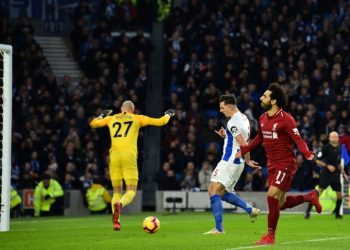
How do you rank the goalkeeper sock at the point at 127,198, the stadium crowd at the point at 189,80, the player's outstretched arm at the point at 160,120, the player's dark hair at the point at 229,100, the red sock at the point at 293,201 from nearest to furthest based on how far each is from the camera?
the red sock at the point at 293,201 < the player's dark hair at the point at 229,100 < the player's outstretched arm at the point at 160,120 < the goalkeeper sock at the point at 127,198 < the stadium crowd at the point at 189,80

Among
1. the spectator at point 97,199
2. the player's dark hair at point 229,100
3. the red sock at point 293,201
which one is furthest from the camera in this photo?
the spectator at point 97,199

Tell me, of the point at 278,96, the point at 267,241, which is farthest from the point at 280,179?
the point at 278,96

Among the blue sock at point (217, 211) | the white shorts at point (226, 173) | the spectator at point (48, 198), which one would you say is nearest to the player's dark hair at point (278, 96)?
the white shorts at point (226, 173)

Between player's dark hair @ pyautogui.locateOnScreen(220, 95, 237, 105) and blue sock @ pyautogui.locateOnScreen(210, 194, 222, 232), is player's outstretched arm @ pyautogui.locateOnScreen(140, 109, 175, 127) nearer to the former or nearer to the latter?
player's dark hair @ pyautogui.locateOnScreen(220, 95, 237, 105)

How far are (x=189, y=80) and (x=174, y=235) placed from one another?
663 inches

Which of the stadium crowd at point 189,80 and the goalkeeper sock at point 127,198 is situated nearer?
the goalkeeper sock at point 127,198

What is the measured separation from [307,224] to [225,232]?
14.3ft

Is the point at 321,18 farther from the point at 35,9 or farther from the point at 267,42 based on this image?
the point at 35,9

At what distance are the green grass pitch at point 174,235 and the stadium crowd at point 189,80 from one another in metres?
6.90

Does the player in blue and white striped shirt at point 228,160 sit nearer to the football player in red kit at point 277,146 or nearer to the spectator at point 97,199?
the football player in red kit at point 277,146

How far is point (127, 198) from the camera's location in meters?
20.6

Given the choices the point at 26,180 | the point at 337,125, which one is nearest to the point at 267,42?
the point at 337,125

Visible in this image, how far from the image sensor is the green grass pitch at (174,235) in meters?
15.9

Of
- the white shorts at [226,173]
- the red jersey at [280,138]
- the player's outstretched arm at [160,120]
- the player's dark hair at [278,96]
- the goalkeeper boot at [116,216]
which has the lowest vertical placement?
the goalkeeper boot at [116,216]
